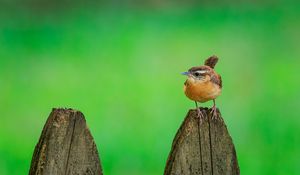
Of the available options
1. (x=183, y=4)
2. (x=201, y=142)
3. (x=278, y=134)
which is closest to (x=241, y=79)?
(x=278, y=134)

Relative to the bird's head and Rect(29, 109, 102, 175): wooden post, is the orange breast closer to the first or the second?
the bird's head

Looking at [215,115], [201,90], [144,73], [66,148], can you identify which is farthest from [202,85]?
[144,73]

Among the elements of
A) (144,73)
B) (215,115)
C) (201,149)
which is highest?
(144,73)

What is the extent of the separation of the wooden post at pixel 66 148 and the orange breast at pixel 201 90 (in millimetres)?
864

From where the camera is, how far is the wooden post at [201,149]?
4.45 metres

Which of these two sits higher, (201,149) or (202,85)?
(202,85)

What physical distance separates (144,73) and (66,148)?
→ 4.78m

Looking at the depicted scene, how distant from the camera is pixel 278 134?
7.68 m

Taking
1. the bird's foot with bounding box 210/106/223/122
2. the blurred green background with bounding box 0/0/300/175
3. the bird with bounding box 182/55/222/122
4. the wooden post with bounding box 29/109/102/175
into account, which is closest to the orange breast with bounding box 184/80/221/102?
the bird with bounding box 182/55/222/122

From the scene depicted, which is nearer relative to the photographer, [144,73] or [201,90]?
[201,90]

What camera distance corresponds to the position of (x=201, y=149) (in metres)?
4.47

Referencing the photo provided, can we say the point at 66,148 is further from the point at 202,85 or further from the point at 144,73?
the point at 144,73

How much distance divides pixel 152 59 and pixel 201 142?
5135 millimetres

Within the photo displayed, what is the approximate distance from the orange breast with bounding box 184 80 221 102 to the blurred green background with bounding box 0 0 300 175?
2126 millimetres
